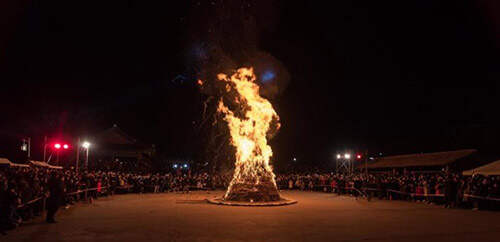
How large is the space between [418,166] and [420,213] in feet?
65.1

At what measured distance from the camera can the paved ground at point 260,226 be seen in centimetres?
1081

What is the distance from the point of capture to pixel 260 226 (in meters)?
12.7

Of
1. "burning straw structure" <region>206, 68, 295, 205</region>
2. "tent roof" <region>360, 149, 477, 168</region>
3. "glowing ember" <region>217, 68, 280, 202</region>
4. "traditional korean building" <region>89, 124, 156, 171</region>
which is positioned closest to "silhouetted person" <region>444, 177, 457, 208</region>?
"burning straw structure" <region>206, 68, 295, 205</region>

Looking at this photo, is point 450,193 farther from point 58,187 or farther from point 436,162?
point 58,187

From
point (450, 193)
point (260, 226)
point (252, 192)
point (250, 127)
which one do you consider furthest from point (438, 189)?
point (260, 226)

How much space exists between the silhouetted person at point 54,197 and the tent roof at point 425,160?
27.2m

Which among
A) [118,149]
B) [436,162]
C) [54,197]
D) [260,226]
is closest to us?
[260,226]

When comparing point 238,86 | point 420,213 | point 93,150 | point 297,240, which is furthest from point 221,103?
point 93,150

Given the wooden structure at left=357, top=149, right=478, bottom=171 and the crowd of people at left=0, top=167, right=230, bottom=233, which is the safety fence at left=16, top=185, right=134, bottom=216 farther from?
the wooden structure at left=357, top=149, right=478, bottom=171

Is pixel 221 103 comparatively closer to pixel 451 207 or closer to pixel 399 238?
pixel 451 207

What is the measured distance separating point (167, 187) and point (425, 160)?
21149mm

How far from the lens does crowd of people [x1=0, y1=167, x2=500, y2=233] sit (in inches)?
527

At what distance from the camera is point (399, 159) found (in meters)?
38.9

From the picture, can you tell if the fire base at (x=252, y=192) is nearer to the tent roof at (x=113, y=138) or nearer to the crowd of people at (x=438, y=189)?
the crowd of people at (x=438, y=189)
